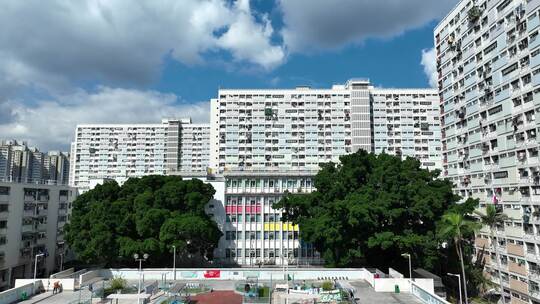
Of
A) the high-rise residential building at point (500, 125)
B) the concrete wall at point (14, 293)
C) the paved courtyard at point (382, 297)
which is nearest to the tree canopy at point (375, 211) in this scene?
the paved courtyard at point (382, 297)

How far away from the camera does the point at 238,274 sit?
4072 centimetres

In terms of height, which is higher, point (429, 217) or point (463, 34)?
point (463, 34)

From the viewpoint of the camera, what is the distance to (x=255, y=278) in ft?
131

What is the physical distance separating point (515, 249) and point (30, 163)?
143744 millimetres

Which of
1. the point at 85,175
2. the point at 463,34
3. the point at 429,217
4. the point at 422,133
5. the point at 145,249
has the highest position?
the point at 463,34

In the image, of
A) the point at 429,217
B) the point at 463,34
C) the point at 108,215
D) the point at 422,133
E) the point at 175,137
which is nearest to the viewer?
the point at 429,217

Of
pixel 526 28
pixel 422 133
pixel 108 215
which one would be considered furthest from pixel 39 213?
pixel 422 133

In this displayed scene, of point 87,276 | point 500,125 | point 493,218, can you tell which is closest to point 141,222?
point 87,276

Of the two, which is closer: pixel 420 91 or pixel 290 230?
pixel 290 230

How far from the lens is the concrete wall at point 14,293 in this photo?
29.8 metres

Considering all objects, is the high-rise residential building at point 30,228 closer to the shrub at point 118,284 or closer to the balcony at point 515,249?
the shrub at point 118,284

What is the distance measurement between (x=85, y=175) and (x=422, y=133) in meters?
91.8

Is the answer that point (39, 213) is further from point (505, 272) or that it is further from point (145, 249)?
point (505, 272)

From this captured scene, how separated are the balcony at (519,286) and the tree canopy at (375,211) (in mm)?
8717
